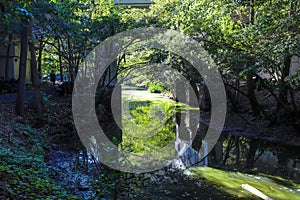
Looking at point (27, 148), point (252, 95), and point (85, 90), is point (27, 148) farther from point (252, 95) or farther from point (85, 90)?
point (252, 95)

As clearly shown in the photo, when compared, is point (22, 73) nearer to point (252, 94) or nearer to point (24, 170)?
point (24, 170)

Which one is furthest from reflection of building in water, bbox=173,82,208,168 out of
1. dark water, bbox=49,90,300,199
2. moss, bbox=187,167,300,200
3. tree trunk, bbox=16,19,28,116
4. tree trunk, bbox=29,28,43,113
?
tree trunk, bbox=16,19,28,116

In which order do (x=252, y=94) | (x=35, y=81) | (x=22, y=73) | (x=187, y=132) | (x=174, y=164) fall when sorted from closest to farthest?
(x=174, y=164)
(x=22, y=73)
(x=35, y=81)
(x=252, y=94)
(x=187, y=132)

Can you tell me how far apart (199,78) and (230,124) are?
265cm

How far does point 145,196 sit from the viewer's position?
16.8ft

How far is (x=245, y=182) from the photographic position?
6.02 metres

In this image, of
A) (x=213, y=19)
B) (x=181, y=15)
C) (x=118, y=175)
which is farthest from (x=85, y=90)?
(x=118, y=175)

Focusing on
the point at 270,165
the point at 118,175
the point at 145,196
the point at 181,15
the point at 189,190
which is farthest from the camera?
the point at 181,15

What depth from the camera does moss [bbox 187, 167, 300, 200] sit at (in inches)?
212

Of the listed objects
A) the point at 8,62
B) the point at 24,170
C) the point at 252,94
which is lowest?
the point at 24,170

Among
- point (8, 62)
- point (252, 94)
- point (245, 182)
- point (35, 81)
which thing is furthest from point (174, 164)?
point (8, 62)

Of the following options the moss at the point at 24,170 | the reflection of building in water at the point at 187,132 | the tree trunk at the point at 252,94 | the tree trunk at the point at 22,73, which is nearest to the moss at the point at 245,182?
the reflection of building in water at the point at 187,132

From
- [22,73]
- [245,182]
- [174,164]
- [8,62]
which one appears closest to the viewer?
[245,182]

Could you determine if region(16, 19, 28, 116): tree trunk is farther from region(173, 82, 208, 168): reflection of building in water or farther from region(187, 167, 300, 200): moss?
region(187, 167, 300, 200): moss
